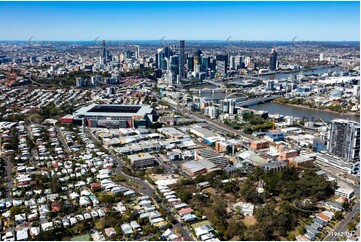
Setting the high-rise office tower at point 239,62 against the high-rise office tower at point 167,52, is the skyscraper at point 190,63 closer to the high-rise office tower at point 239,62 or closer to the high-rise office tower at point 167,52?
the high-rise office tower at point 167,52

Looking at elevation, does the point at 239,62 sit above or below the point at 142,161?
above

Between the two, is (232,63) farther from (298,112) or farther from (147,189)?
(147,189)

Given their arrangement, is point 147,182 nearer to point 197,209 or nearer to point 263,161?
point 197,209

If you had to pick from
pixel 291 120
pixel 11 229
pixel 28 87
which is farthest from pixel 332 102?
pixel 28 87

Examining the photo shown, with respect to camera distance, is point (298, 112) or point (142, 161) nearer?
point (142, 161)

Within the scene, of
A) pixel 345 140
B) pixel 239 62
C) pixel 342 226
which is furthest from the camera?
pixel 239 62

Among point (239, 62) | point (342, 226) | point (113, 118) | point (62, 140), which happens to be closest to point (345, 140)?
point (342, 226)

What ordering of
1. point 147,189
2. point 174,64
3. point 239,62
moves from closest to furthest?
point 147,189 → point 174,64 → point 239,62
